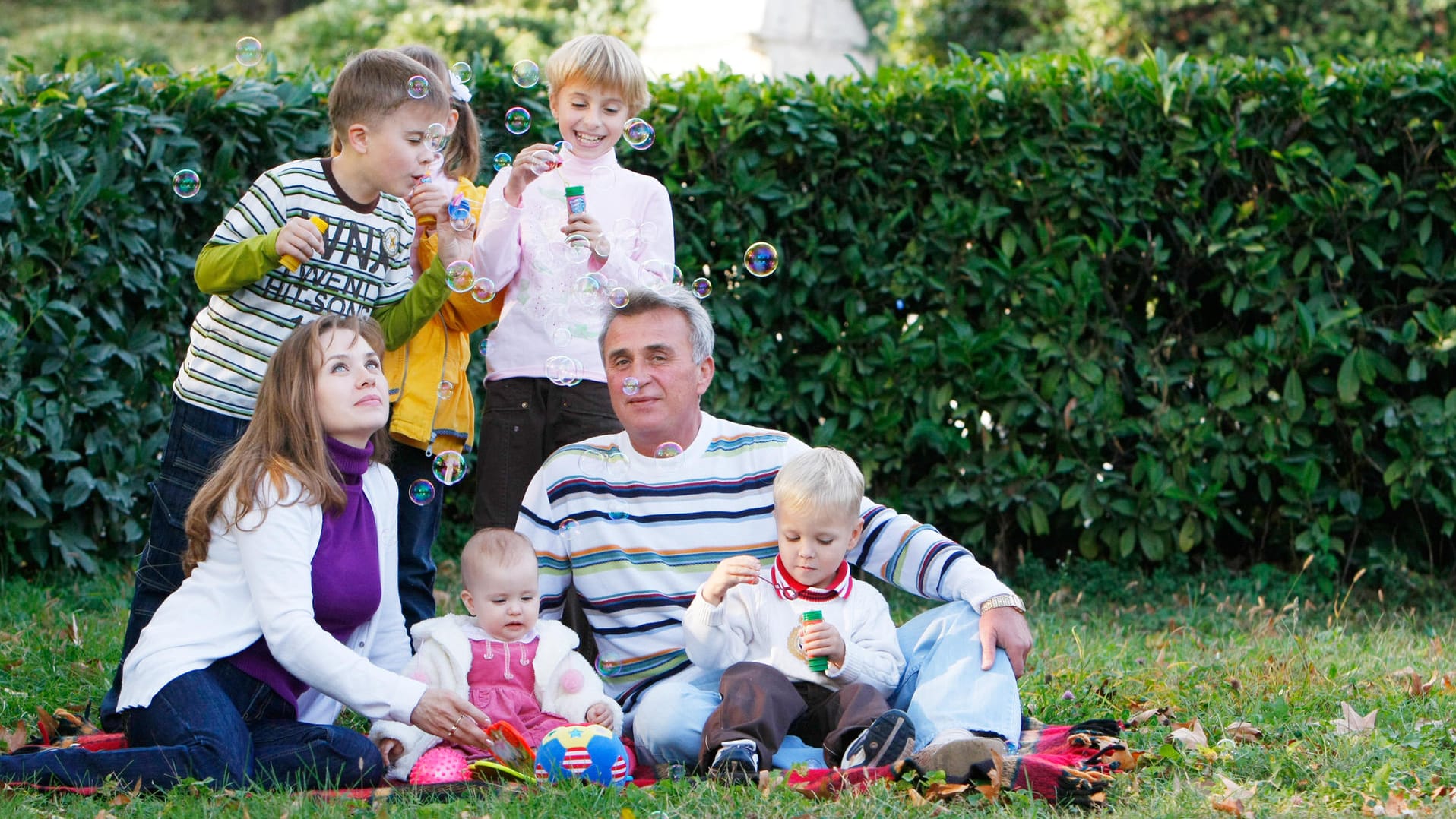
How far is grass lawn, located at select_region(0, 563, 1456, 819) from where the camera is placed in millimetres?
3045

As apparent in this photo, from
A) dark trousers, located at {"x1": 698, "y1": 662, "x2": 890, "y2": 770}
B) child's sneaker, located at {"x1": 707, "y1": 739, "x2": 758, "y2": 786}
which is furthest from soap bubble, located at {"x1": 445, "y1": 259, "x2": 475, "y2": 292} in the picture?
child's sneaker, located at {"x1": 707, "y1": 739, "x2": 758, "y2": 786}

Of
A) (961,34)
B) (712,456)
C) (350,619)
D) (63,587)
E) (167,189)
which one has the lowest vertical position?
(63,587)

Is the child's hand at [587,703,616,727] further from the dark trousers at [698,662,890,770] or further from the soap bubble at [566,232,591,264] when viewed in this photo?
the soap bubble at [566,232,591,264]

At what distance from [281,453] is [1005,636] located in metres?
1.69

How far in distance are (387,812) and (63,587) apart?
2891 millimetres

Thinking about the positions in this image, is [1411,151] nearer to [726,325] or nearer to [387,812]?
[726,325]

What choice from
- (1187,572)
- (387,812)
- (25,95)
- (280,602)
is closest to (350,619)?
(280,602)

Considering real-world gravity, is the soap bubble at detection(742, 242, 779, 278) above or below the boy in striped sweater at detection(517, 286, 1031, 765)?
above

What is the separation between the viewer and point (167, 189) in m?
5.42

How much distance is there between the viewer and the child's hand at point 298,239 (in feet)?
11.2

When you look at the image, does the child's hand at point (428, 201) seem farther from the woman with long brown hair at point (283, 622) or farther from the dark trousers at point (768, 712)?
the dark trousers at point (768, 712)

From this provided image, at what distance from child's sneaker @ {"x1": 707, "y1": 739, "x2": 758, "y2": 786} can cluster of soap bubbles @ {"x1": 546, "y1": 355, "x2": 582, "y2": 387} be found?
123 cm

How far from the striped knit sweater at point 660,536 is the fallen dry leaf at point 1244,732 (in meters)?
0.78

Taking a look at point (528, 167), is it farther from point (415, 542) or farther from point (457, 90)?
point (415, 542)
